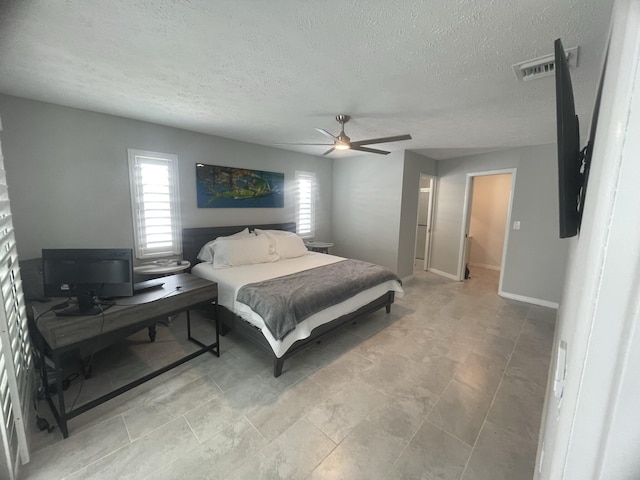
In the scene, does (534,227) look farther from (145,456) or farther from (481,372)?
(145,456)

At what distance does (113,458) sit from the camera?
5.13 feet

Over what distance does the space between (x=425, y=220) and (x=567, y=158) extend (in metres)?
5.37

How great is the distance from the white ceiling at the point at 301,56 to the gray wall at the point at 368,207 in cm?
182

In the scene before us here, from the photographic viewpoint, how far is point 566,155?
0.91 meters

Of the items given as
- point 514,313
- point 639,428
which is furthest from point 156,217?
point 514,313

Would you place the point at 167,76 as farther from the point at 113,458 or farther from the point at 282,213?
the point at 282,213

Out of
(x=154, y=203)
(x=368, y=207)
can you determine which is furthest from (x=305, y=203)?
(x=154, y=203)

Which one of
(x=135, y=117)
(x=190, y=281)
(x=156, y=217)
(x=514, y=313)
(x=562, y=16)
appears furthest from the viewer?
(x=514, y=313)

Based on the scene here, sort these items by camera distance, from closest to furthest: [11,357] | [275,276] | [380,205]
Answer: [11,357] < [275,276] < [380,205]

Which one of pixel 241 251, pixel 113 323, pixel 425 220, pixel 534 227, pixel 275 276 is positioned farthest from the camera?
pixel 425 220

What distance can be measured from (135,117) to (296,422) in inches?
138

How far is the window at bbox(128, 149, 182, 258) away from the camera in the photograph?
3.12m

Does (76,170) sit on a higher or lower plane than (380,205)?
higher

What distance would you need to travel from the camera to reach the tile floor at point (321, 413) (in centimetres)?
154
